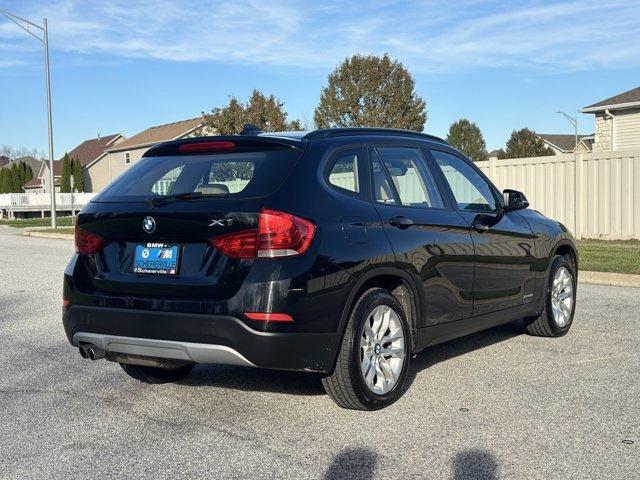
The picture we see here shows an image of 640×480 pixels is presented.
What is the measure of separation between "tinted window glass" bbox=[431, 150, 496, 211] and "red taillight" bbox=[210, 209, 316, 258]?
6.49 ft

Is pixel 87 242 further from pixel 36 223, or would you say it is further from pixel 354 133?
pixel 36 223

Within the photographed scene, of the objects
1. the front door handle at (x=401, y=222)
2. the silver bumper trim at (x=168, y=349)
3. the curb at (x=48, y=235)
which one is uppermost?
the front door handle at (x=401, y=222)

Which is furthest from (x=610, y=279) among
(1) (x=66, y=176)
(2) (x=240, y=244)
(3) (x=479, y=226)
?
(1) (x=66, y=176)

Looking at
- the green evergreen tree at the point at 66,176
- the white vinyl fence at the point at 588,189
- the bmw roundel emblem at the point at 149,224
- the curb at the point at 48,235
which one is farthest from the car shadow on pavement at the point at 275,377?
the green evergreen tree at the point at 66,176

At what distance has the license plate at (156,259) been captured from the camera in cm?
475

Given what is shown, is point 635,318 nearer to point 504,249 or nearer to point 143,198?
point 504,249

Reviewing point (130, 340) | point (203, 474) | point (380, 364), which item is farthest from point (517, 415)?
point (130, 340)

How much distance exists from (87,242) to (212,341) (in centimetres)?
122

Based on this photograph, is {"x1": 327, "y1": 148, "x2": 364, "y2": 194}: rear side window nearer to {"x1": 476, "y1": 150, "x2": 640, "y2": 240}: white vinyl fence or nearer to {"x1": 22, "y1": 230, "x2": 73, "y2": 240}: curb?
{"x1": 476, "y1": 150, "x2": 640, "y2": 240}: white vinyl fence

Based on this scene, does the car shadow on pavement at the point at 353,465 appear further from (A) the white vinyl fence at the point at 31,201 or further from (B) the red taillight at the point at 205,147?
(A) the white vinyl fence at the point at 31,201

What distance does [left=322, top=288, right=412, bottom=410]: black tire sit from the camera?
4828 millimetres

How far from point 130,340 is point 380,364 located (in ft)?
5.19

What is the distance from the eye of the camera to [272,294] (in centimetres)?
450

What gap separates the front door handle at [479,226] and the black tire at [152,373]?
2.45 metres
